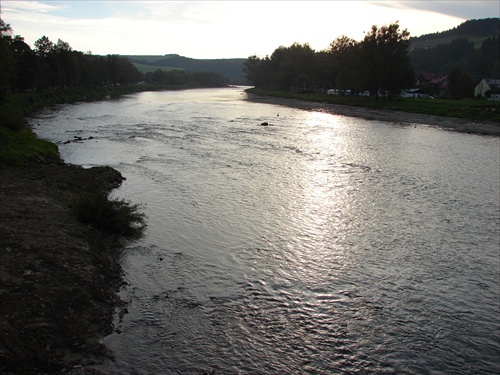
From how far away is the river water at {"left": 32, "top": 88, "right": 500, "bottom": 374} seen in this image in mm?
9586

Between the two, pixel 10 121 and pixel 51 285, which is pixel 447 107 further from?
pixel 51 285

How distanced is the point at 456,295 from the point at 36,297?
11676 mm

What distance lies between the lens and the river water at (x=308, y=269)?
959cm

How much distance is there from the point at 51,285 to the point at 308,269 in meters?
7.85

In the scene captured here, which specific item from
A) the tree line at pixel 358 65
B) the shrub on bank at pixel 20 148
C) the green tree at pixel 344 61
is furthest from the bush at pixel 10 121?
the green tree at pixel 344 61

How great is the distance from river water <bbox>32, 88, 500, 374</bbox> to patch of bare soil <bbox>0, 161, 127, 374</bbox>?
2.03ft

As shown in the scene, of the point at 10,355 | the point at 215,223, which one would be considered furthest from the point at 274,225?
the point at 10,355

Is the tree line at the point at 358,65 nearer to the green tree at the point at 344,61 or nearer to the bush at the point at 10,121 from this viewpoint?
the green tree at the point at 344,61

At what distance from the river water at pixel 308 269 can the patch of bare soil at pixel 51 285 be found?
620 mm

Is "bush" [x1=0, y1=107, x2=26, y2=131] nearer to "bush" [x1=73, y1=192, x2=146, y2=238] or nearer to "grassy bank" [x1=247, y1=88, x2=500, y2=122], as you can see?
"bush" [x1=73, y1=192, x2=146, y2=238]

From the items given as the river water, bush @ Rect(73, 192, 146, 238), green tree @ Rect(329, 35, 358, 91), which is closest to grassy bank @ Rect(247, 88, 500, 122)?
green tree @ Rect(329, 35, 358, 91)

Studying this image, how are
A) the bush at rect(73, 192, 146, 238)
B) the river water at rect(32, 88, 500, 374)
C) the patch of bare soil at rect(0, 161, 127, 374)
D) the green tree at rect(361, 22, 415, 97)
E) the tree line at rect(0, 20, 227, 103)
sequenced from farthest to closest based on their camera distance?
the green tree at rect(361, 22, 415, 97), the tree line at rect(0, 20, 227, 103), the bush at rect(73, 192, 146, 238), the river water at rect(32, 88, 500, 374), the patch of bare soil at rect(0, 161, 127, 374)

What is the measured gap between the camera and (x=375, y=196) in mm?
23391

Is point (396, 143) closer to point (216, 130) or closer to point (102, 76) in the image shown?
point (216, 130)
